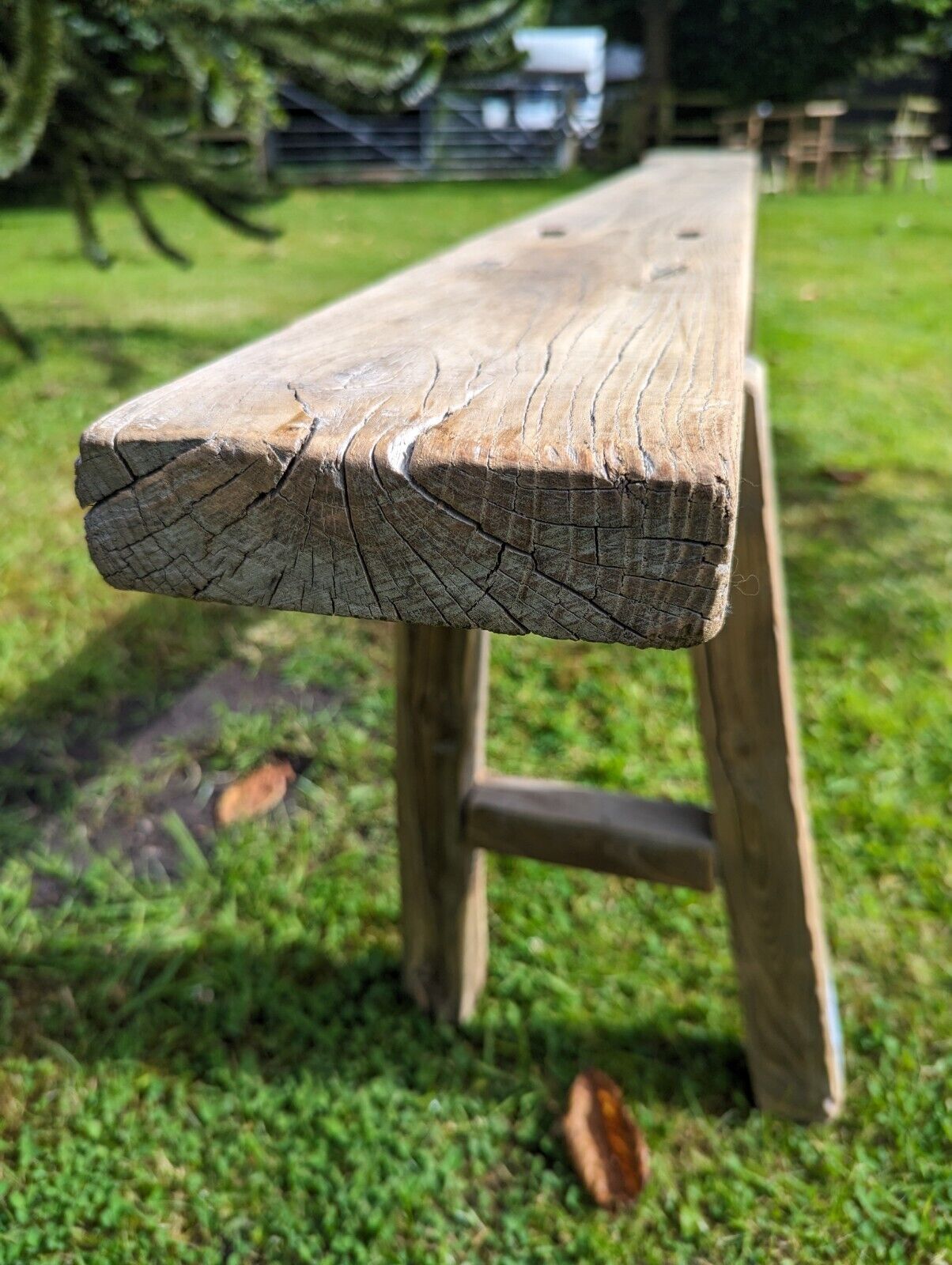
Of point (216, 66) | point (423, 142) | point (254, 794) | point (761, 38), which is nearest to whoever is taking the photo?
point (254, 794)

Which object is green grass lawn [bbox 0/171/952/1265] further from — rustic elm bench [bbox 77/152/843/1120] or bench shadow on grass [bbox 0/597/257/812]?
rustic elm bench [bbox 77/152/843/1120]

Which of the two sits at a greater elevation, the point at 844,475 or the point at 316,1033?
the point at 844,475

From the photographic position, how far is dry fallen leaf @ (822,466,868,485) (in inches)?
126

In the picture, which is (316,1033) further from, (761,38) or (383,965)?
(761,38)

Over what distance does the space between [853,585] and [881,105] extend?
11.4 metres

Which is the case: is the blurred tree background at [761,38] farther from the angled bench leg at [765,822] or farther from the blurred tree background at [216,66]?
the angled bench leg at [765,822]

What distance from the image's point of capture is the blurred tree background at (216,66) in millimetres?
3037

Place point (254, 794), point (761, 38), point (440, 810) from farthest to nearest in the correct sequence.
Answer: point (761, 38), point (254, 794), point (440, 810)

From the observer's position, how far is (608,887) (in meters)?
1.72

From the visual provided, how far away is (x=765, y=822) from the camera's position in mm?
1222

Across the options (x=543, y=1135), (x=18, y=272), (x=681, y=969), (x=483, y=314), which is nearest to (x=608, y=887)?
(x=681, y=969)

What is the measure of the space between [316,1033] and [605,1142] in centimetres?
44

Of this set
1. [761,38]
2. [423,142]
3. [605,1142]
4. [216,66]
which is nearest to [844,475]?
[216,66]

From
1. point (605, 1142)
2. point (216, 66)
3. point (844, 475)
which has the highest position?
point (216, 66)
